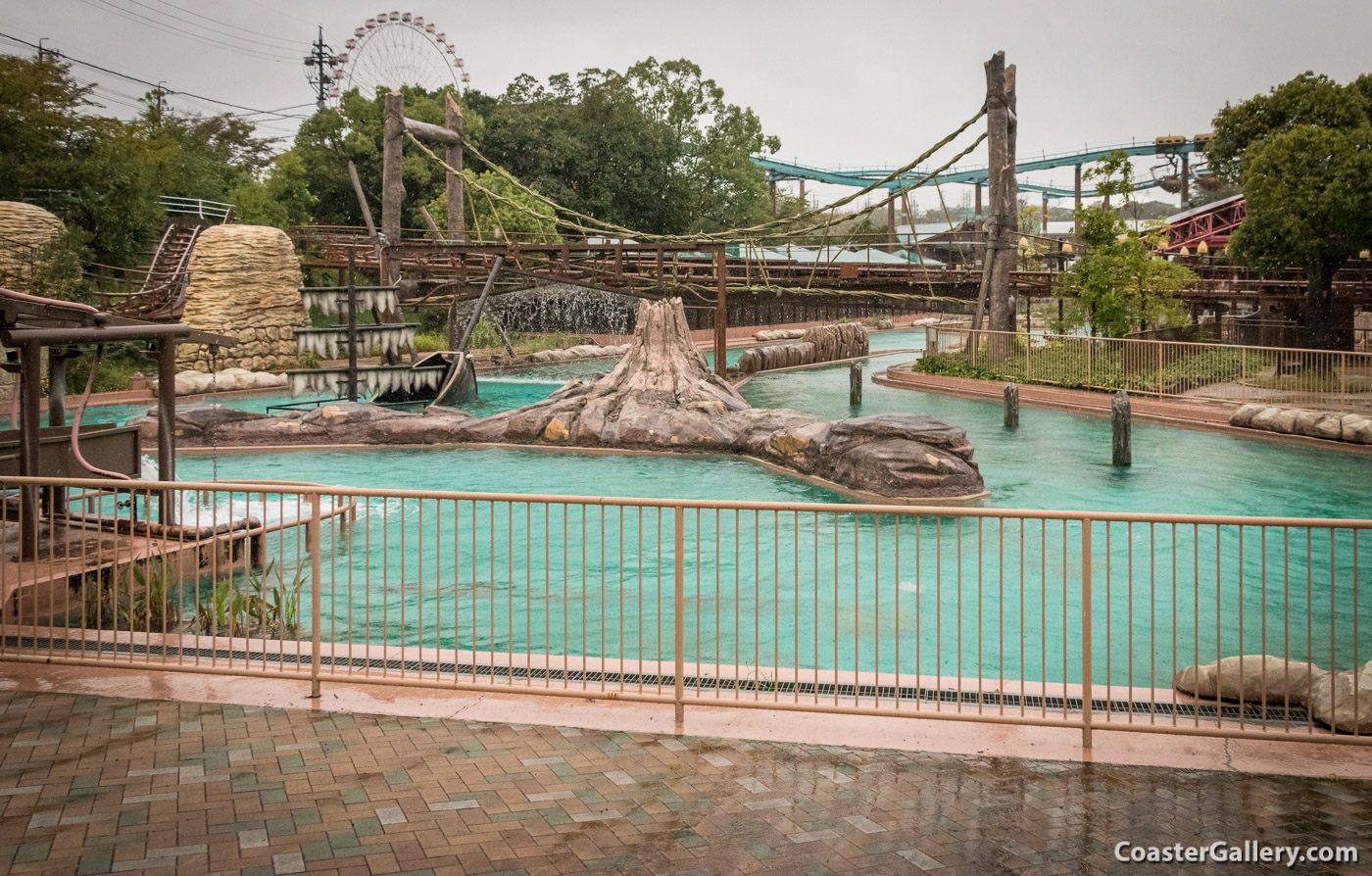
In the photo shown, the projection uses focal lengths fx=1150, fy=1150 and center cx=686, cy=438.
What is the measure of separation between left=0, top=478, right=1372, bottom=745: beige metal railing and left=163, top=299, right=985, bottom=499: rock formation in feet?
11.1

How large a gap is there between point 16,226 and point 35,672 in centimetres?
2057

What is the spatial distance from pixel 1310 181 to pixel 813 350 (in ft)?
45.0

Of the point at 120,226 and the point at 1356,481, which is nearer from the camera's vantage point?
the point at 1356,481

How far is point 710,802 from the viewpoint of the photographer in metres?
4.17

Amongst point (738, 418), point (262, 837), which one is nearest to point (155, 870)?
point (262, 837)

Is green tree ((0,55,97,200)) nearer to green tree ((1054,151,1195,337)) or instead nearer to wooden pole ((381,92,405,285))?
wooden pole ((381,92,405,285))

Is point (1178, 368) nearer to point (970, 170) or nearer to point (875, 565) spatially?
point (875, 565)

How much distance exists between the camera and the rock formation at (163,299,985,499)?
54.3 ft

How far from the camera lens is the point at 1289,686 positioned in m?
5.04

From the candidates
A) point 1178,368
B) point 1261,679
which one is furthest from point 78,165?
point 1261,679

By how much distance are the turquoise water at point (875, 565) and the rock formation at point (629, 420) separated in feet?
1.35

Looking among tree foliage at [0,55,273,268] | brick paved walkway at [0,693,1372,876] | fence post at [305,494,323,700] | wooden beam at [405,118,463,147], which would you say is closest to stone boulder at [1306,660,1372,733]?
brick paved walkway at [0,693,1372,876]

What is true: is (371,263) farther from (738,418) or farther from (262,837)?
(262,837)

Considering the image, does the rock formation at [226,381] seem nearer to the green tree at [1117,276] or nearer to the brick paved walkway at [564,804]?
the green tree at [1117,276]
